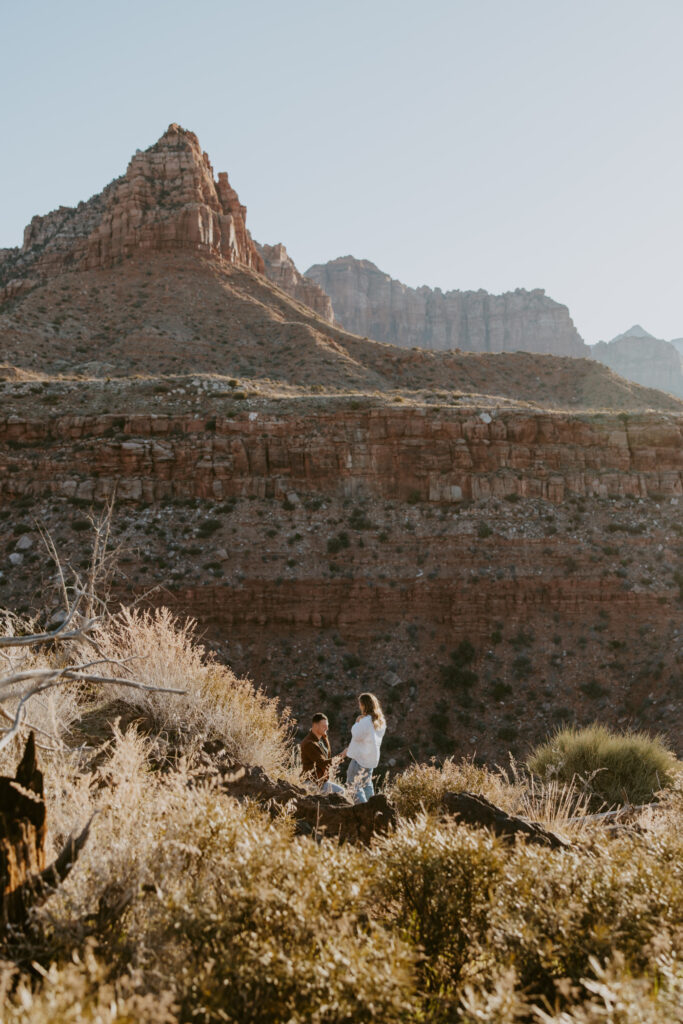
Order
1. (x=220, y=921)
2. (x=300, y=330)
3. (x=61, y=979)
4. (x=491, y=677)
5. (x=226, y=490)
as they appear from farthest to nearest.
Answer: (x=300, y=330), (x=226, y=490), (x=491, y=677), (x=220, y=921), (x=61, y=979)

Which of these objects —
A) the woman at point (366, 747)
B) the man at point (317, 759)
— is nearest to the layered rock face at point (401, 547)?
the man at point (317, 759)

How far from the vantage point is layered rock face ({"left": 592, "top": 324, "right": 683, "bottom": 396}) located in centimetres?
15600

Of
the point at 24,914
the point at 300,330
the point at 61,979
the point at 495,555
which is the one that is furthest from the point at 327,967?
the point at 300,330

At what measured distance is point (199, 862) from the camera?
353 centimetres

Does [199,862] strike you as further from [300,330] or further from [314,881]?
[300,330]

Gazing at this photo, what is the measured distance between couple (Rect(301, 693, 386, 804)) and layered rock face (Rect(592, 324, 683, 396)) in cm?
16474

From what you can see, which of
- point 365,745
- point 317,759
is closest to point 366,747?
point 365,745

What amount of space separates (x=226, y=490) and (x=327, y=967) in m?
24.0

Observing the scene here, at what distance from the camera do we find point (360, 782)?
6.78 meters

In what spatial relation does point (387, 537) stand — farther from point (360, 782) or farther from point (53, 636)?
point (53, 636)

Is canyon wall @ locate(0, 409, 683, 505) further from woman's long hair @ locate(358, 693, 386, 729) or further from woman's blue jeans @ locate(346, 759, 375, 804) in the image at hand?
woman's blue jeans @ locate(346, 759, 375, 804)

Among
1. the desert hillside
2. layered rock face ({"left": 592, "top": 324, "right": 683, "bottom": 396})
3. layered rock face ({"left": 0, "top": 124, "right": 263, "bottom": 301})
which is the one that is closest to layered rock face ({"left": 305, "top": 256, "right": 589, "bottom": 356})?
layered rock face ({"left": 592, "top": 324, "right": 683, "bottom": 396})

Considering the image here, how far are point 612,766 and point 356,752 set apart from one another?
5020mm

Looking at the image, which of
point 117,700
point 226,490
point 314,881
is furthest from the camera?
point 226,490
